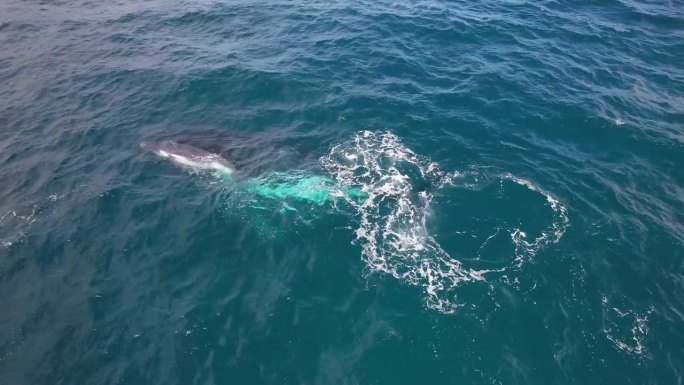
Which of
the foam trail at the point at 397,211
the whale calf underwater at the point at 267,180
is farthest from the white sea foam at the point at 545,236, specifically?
the whale calf underwater at the point at 267,180

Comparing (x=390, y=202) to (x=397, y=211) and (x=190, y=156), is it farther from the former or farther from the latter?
(x=190, y=156)

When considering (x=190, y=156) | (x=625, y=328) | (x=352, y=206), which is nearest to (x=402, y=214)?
(x=352, y=206)

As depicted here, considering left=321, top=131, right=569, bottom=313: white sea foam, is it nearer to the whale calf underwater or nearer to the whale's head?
the whale calf underwater

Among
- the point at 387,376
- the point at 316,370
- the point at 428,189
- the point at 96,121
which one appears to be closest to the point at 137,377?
the point at 316,370

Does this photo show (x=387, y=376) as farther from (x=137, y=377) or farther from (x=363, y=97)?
(x=363, y=97)

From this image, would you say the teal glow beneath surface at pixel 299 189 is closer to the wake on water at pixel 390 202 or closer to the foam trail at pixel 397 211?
the wake on water at pixel 390 202

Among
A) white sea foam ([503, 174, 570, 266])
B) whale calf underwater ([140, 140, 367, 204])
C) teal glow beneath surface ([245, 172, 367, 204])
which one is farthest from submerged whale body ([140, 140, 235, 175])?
white sea foam ([503, 174, 570, 266])
